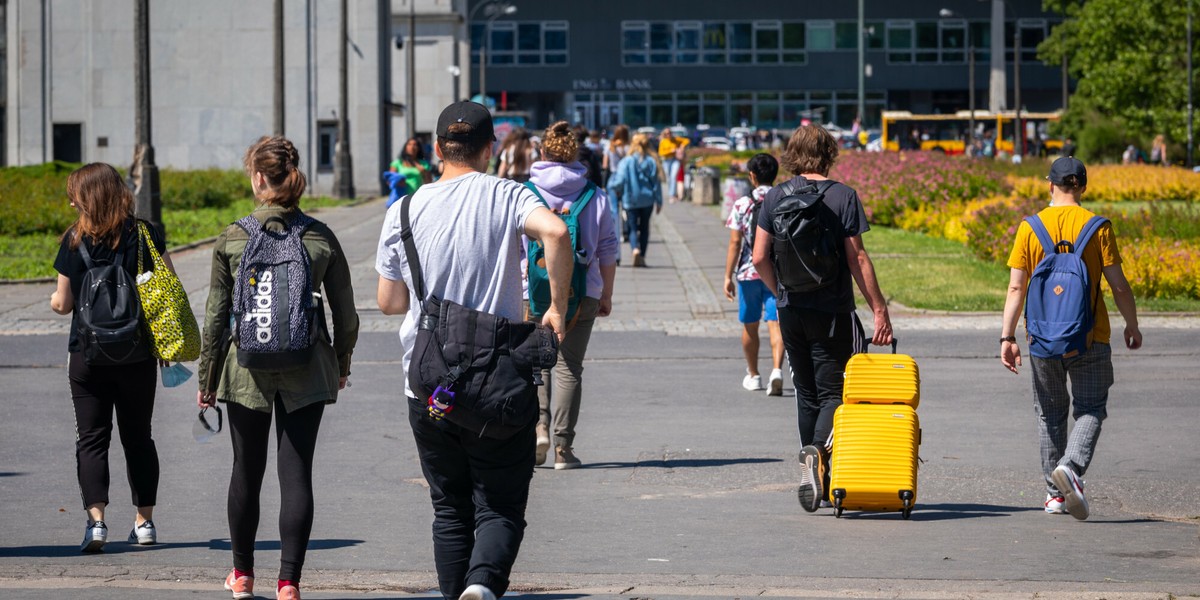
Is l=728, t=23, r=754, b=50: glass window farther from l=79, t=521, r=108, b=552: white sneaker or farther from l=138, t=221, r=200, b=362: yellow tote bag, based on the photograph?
l=79, t=521, r=108, b=552: white sneaker

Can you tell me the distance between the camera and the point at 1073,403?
283 inches

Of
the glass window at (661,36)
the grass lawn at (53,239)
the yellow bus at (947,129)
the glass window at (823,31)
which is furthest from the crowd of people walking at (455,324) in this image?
the glass window at (823,31)

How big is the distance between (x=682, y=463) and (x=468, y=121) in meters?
4.10

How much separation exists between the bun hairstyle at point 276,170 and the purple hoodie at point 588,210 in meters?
2.38

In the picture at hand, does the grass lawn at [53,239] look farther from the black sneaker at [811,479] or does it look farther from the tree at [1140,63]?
the tree at [1140,63]

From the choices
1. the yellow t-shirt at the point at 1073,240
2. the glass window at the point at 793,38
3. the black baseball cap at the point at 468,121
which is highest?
the glass window at the point at 793,38

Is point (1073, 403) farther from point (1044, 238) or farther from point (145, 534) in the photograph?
point (145, 534)

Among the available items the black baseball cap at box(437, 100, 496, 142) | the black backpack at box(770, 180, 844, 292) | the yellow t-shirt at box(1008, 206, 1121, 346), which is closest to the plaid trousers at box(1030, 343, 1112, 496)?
the yellow t-shirt at box(1008, 206, 1121, 346)

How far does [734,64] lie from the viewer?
9544cm

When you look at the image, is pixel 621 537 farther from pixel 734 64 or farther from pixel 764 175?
pixel 734 64

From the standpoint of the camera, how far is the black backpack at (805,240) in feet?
22.8

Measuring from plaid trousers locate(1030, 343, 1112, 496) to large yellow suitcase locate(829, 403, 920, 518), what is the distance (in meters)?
0.71

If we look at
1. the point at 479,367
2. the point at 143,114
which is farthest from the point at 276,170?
the point at 143,114

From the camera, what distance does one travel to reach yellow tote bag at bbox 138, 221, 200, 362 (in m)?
6.39
